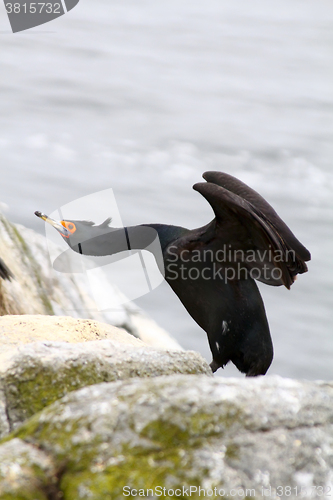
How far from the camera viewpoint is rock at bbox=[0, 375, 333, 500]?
1.59 metres

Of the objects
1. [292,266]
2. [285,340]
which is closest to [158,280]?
[292,266]

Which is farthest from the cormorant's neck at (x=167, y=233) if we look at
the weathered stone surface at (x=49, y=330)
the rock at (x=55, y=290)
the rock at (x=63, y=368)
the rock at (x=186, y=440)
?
the rock at (x=186, y=440)

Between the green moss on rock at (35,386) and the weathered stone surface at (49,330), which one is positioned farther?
the weathered stone surface at (49,330)

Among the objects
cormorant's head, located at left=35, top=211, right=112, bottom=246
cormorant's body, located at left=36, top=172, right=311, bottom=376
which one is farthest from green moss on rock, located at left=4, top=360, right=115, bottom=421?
cormorant's head, located at left=35, top=211, right=112, bottom=246

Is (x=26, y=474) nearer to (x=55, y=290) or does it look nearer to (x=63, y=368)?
(x=63, y=368)

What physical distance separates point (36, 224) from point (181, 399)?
6.92 meters

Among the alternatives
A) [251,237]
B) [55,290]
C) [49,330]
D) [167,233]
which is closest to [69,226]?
[167,233]

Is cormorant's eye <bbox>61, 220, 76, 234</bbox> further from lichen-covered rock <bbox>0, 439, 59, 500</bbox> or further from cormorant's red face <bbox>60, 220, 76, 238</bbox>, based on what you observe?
lichen-covered rock <bbox>0, 439, 59, 500</bbox>

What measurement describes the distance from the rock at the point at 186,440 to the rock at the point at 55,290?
14.2 ft

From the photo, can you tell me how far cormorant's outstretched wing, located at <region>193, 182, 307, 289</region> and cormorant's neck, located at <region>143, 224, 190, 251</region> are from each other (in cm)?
37

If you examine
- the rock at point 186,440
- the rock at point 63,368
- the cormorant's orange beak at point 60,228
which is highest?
the rock at point 186,440

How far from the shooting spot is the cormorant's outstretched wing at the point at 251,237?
3.60 metres

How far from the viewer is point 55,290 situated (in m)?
6.40

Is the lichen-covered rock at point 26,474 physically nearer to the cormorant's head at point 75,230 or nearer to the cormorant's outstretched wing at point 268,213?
the cormorant's outstretched wing at point 268,213
